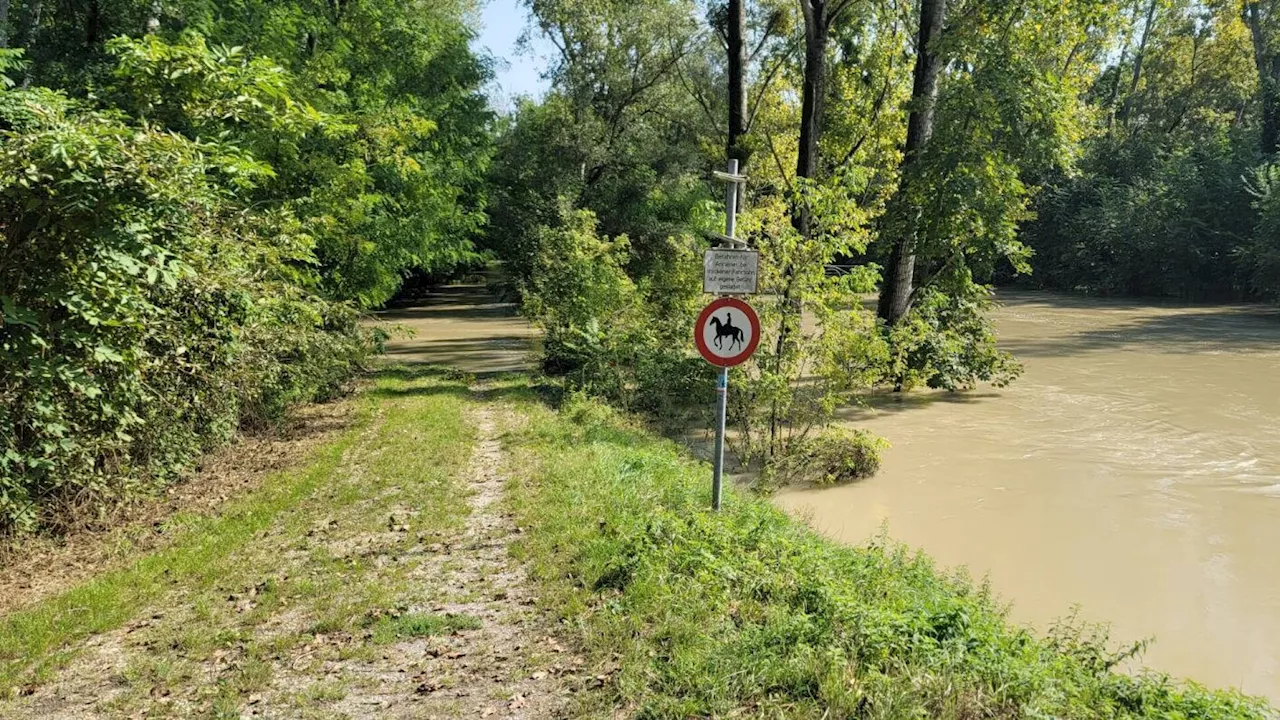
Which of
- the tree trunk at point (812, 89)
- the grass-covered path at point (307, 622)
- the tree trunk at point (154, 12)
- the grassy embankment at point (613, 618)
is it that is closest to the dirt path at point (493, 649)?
the grass-covered path at point (307, 622)

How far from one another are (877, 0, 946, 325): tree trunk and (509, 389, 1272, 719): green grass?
1050cm

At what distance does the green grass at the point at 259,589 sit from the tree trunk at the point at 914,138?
35.6 feet

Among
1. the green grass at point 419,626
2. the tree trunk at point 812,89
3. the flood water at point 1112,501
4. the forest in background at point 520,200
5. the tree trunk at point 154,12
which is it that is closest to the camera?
the green grass at point 419,626

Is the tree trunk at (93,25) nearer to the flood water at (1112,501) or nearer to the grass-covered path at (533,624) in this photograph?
the grass-covered path at (533,624)

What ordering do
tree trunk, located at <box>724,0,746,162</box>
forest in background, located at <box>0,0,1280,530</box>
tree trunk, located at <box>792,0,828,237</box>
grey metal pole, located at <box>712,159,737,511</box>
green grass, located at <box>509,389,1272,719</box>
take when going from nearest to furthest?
green grass, located at <box>509,389,1272,719</box> < forest in background, located at <box>0,0,1280,530</box> < grey metal pole, located at <box>712,159,737,511</box> < tree trunk, located at <box>792,0,828,237</box> < tree trunk, located at <box>724,0,746,162</box>

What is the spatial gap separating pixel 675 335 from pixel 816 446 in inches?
128

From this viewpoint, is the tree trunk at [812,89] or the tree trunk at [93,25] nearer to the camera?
the tree trunk at [812,89]

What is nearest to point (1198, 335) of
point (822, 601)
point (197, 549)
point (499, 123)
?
point (499, 123)

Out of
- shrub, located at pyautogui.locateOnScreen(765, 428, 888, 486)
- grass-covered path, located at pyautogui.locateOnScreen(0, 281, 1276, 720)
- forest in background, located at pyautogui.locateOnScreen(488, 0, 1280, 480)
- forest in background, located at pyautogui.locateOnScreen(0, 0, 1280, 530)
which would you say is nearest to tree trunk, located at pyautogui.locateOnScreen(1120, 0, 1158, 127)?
forest in background, located at pyautogui.locateOnScreen(488, 0, 1280, 480)

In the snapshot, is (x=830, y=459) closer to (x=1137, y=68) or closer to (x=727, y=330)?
(x=727, y=330)

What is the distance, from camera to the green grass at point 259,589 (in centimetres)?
460

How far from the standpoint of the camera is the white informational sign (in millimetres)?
6480

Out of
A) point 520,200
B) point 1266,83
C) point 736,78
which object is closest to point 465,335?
point 520,200

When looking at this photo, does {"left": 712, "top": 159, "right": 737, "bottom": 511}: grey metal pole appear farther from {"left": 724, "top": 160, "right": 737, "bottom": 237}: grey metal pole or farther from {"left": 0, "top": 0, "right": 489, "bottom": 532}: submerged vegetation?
{"left": 0, "top": 0, "right": 489, "bottom": 532}: submerged vegetation
